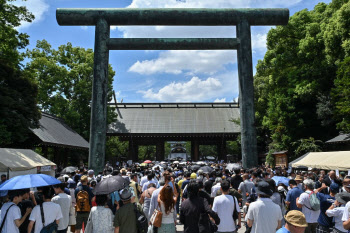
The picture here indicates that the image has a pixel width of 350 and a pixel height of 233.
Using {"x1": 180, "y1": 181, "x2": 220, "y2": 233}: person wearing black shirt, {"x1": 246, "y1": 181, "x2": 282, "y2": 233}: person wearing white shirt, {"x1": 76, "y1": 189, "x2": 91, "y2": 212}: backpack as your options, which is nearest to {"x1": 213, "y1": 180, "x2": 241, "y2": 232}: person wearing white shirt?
{"x1": 180, "y1": 181, "x2": 220, "y2": 233}: person wearing black shirt

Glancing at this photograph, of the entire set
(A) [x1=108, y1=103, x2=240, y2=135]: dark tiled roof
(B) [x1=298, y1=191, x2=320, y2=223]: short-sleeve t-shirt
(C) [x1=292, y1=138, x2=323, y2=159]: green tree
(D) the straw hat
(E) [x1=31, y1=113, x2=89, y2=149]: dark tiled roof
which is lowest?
(B) [x1=298, y1=191, x2=320, y2=223]: short-sleeve t-shirt

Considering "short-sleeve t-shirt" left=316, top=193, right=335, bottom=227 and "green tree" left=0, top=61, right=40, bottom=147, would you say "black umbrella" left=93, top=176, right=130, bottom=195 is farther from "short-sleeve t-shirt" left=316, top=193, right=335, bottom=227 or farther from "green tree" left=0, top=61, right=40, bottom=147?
"green tree" left=0, top=61, right=40, bottom=147

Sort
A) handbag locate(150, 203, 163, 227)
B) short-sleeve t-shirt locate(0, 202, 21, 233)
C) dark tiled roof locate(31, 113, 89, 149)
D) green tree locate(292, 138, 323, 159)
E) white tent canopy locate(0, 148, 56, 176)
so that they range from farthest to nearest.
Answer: green tree locate(292, 138, 323, 159), dark tiled roof locate(31, 113, 89, 149), white tent canopy locate(0, 148, 56, 176), handbag locate(150, 203, 163, 227), short-sleeve t-shirt locate(0, 202, 21, 233)

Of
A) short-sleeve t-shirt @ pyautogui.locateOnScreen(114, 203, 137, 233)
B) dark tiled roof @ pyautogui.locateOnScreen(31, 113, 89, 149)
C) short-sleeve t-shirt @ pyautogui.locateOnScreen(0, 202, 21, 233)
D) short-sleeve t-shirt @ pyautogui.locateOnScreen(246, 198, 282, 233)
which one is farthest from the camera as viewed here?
dark tiled roof @ pyautogui.locateOnScreen(31, 113, 89, 149)

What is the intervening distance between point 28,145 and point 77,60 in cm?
1364

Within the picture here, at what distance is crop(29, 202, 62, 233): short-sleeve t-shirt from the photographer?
15.0ft

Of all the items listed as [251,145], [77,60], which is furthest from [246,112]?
[77,60]

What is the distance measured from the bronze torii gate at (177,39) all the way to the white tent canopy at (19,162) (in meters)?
2.92

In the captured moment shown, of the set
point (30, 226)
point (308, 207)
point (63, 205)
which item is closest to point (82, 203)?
A: point (63, 205)

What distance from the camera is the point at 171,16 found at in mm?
12648

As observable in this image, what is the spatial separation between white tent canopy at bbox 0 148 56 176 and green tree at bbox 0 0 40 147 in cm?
143

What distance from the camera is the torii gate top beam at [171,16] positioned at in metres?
12.6

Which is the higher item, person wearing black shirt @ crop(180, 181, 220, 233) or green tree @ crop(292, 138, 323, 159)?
green tree @ crop(292, 138, 323, 159)

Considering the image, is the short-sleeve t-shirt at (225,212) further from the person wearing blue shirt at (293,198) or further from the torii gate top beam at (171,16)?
the torii gate top beam at (171,16)
